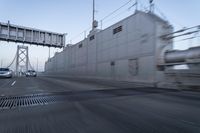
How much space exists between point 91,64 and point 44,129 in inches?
952

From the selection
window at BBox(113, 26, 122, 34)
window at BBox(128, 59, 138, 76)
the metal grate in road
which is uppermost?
window at BBox(113, 26, 122, 34)

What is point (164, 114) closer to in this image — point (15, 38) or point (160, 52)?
point (160, 52)

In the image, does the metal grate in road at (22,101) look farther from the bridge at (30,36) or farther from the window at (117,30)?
the bridge at (30,36)

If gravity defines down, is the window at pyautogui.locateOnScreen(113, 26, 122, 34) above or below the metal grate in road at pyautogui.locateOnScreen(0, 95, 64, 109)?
above

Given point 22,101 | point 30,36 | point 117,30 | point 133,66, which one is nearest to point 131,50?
point 133,66

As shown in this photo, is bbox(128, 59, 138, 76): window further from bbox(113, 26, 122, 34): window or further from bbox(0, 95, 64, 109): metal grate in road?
bbox(0, 95, 64, 109): metal grate in road

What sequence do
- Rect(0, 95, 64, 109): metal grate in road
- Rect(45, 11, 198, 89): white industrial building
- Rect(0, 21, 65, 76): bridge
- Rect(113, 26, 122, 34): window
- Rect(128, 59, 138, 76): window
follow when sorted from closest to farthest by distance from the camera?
1. Rect(0, 95, 64, 109): metal grate in road
2. Rect(45, 11, 198, 89): white industrial building
3. Rect(128, 59, 138, 76): window
4. Rect(113, 26, 122, 34): window
5. Rect(0, 21, 65, 76): bridge

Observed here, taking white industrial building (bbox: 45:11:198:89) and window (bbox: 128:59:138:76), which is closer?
white industrial building (bbox: 45:11:198:89)

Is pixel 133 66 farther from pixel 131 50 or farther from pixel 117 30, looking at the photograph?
pixel 117 30

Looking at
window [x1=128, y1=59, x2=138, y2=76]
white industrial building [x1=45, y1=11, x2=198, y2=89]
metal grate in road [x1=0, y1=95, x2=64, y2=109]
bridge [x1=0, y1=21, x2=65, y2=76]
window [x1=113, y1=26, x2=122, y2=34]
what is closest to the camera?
metal grate in road [x1=0, y1=95, x2=64, y2=109]

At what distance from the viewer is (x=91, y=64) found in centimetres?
2747

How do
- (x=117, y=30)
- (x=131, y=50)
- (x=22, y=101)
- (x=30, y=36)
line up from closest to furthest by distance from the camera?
(x=22, y=101) < (x=131, y=50) < (x=117, y=30) < (x=30, y=36)

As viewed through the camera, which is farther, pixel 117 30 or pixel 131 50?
pixel 117 30

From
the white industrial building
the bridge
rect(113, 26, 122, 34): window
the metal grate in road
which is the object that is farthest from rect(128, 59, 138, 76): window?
the bridge
